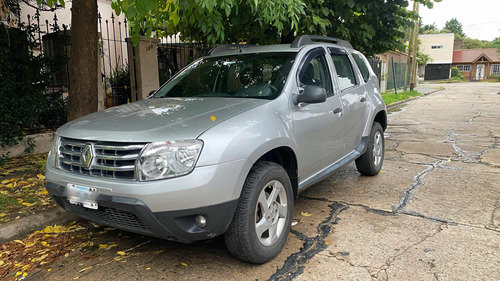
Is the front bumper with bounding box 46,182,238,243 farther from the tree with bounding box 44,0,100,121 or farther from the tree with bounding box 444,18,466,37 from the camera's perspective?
the tree with bounding box 444,18,466,37

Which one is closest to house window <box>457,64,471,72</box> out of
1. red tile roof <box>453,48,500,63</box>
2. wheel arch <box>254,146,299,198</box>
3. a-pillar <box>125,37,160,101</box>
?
red tile roof <box>453,48,500,63</box>

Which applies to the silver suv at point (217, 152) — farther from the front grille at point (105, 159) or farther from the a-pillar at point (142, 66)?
the a-pillar at point (142, 66)

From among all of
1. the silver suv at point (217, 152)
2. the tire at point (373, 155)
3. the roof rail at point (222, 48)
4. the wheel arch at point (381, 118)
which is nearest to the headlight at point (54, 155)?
the silver suv at point (217, 152)

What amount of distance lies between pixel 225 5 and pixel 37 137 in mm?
4452

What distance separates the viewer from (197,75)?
169 inches

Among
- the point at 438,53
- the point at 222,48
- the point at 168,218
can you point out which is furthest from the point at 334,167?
the point at 438,53

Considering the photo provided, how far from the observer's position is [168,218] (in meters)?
2.59

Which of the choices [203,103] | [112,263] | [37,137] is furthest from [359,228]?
[37,137]

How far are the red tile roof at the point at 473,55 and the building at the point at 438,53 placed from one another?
358cm

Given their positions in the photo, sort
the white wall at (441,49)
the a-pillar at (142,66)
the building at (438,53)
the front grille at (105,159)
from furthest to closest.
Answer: the building at (438,53) → the white wall at (441,49) → the a-pillar at (142,66) → the front grille at (105,159)

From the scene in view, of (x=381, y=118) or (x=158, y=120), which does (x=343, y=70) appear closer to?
(x=381, y=118)

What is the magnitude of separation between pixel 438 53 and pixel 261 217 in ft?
213

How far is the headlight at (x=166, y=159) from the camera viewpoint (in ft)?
8.48

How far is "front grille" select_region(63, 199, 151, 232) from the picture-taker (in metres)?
2.73
